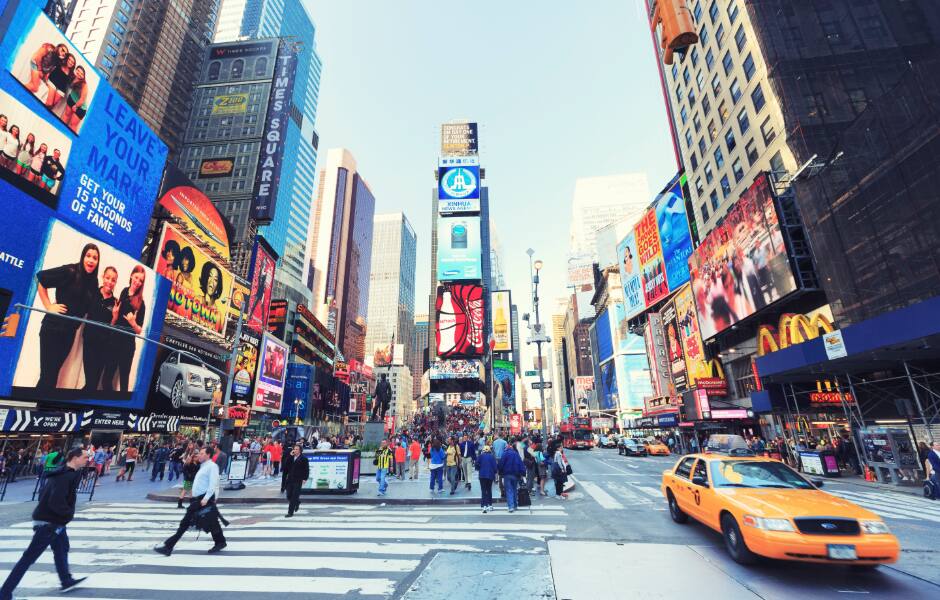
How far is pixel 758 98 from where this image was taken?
109 ft

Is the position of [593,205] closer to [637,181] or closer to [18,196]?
[637,181]

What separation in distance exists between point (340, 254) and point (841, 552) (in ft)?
611

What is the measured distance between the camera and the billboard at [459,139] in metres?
79.4

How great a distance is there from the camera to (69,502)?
561 centimetres

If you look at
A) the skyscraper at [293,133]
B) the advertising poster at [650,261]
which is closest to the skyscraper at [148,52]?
the skyscraper at [293,133]

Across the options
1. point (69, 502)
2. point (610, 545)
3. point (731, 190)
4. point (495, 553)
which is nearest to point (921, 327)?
point (610, 545)

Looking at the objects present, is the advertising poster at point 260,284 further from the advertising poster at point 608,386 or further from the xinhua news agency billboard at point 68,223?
the advertising poster at point 608,386

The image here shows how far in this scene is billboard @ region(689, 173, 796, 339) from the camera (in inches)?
1087

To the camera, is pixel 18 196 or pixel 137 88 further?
pixel 137 88

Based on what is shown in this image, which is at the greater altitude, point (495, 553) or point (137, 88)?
point (137, 88)

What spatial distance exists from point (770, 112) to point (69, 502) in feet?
139

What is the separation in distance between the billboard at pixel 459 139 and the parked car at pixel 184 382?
A: 57.1 m

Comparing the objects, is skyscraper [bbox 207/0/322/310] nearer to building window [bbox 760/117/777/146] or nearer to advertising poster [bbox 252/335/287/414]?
advertising poster [bbox 252/335/287/414]

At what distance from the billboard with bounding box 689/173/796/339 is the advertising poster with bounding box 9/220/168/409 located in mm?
44669
